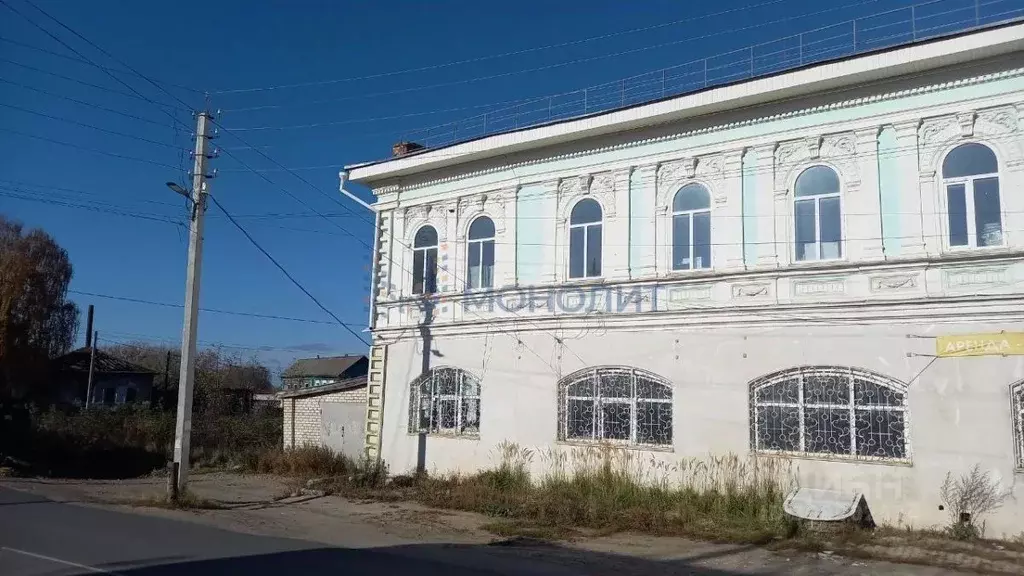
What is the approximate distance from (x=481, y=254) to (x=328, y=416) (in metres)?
7.25

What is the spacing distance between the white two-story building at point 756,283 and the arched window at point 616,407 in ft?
0.15

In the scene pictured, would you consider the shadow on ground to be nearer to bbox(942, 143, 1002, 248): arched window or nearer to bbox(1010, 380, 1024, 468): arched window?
bbox(1010, 380, 1024, 468): arched window

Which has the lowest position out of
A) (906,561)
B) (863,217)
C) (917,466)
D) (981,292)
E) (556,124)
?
(906,561)

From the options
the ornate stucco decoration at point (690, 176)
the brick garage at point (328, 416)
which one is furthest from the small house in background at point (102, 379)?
the ornate stucco decoration at point (690, 176)

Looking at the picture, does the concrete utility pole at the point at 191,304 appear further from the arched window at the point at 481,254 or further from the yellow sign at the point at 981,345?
the yellow sign at the point at 981,345

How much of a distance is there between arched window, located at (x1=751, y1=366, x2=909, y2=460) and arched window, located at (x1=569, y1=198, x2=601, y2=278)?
4216mm

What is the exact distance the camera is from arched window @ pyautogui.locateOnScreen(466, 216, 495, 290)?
17.5 metres

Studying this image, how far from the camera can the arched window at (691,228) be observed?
14570 millimetres

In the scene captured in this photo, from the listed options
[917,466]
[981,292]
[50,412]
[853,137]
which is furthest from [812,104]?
[50,412]

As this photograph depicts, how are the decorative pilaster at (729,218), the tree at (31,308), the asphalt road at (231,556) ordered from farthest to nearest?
the tree at (31,308), the decorative pilaster at (729,218), the asphalt road at (231,556)

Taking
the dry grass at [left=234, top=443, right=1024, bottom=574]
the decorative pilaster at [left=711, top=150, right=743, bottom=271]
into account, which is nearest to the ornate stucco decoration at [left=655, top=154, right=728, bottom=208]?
the decorative pilaster at [left=711, top=150, right=743, bottom=271]

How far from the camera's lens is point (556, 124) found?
16.3 m

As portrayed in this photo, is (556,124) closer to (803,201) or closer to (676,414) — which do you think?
(803,201)

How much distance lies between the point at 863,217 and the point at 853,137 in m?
1.43
